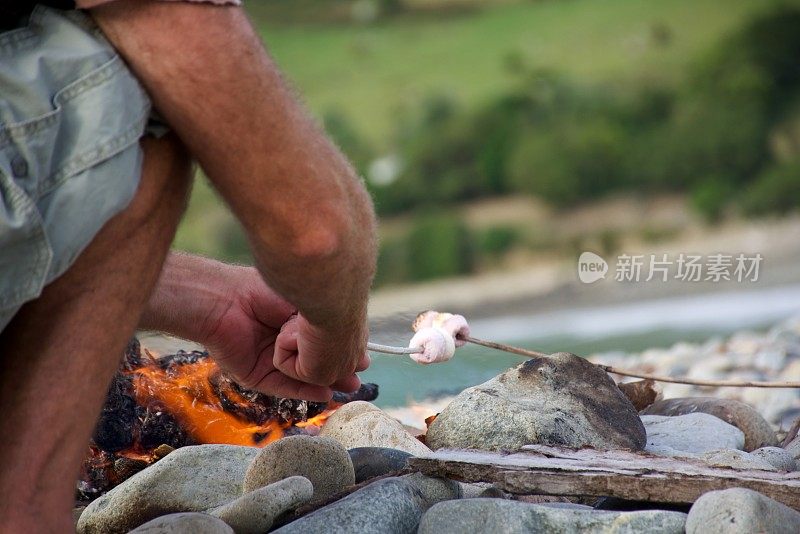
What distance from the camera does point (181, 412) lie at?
2688mm

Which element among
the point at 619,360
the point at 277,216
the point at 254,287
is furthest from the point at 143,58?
the point at 619,360

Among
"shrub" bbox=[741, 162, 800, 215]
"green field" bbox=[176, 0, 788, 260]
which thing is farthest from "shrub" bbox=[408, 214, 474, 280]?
"shrub" bbox=[741, 162, 800, 215]

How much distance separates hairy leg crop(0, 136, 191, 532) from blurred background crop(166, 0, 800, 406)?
695cm

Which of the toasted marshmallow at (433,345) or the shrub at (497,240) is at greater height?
the shrub at (497,240)

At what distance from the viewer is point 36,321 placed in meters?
1.33

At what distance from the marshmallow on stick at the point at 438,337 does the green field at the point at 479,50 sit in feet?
23.3

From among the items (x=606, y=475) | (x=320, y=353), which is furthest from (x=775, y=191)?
(x=320, y=353)

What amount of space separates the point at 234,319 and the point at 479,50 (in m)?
7.88

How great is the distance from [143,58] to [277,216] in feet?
0.76

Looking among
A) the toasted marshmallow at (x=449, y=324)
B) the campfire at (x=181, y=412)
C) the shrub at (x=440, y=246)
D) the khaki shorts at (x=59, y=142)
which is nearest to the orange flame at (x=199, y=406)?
the campfire at (x=181, y=412)

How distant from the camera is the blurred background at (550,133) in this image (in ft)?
28.6

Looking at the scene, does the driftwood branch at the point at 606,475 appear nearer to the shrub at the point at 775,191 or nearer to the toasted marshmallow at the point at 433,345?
the toasted marshmallow at the point at 433,345

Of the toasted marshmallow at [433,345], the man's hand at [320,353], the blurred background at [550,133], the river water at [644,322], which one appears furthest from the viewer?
the blurred background at [550,133]

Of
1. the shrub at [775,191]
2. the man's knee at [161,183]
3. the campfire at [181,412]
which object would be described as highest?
the shrub at [775,191]
